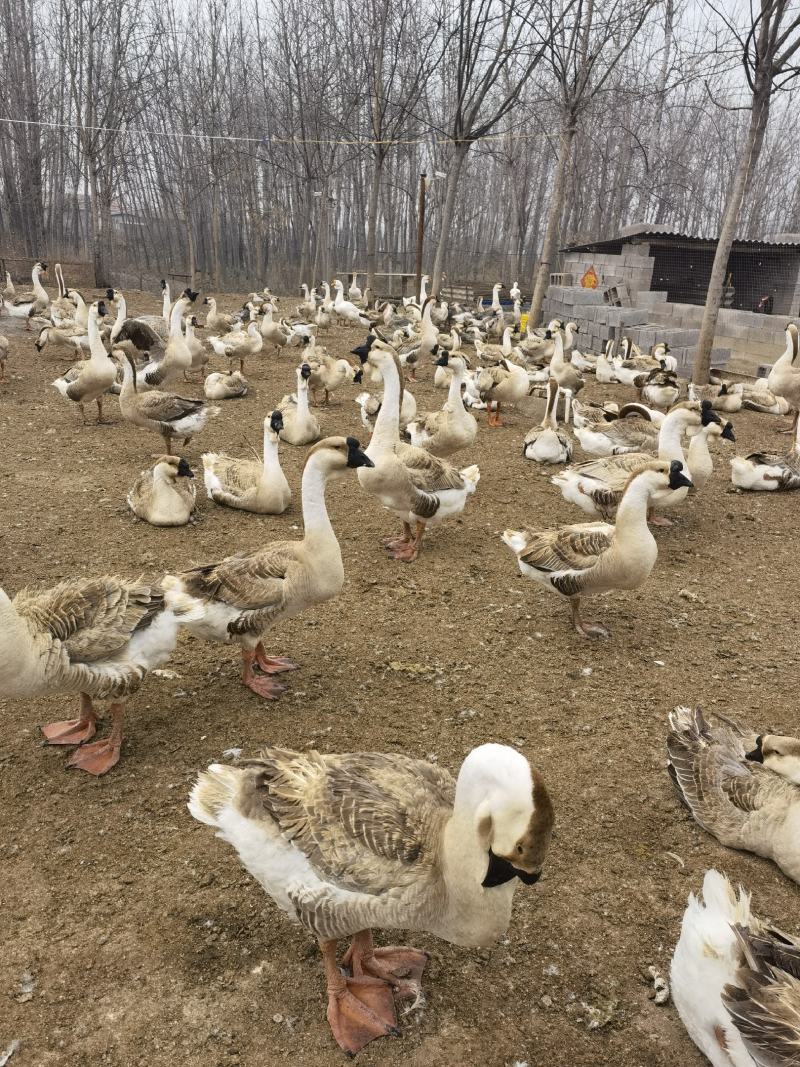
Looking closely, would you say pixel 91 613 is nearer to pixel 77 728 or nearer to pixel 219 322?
pixel 77 728

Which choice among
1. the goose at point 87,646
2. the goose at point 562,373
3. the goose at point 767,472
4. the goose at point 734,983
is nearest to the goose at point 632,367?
the goose at point 562,373

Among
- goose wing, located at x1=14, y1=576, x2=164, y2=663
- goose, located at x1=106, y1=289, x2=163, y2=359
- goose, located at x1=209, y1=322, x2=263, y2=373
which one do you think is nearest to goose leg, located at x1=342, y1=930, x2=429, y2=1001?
goose wing, located at x1=14, y1=576, x2=164, y2=663

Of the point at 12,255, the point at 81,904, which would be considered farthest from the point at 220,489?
the point at 12,255

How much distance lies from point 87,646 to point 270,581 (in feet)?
3.92

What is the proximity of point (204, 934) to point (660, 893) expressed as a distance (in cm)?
216

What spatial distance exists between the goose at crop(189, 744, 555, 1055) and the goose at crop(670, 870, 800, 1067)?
0.73 meters

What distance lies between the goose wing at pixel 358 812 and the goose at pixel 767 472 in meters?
7.54

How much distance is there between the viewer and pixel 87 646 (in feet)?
12.5

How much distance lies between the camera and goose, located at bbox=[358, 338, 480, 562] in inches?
262

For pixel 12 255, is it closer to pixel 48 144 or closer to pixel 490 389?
pixel 48 144

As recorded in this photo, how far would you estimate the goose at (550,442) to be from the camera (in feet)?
31.8

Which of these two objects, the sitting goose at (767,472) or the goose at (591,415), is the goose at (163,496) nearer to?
the goose at (591,415)

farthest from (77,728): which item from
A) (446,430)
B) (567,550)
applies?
(446,430)

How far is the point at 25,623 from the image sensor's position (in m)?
3.62
